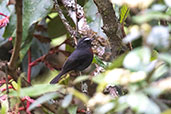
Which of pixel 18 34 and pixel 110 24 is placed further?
pixel 110 24

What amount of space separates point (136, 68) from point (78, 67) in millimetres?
2415

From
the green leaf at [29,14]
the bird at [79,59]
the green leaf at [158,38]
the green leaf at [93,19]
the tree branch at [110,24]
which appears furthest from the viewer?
the bird at [79,59]

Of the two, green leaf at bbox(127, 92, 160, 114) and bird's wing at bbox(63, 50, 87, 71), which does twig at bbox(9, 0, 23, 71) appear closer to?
green leaf at bbox(127, 92, 160, 114)

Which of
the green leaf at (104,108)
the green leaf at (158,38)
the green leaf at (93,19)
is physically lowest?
the green leaf at (93,19)

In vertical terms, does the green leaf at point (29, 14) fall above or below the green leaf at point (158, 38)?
below

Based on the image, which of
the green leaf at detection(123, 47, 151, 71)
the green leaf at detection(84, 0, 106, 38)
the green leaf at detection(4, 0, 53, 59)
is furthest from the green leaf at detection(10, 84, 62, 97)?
the green leaf at detection(84, 0, 106, 38)

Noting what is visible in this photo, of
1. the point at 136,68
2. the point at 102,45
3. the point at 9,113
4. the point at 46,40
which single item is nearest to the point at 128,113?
the point at 136,68

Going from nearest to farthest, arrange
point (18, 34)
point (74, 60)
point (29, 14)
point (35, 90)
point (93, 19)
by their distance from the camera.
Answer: point (35, 90)
point (18, 34)
point (29, 14)
point (93, 19)
point (74, 60)

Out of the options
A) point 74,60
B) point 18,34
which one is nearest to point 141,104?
point 18,34

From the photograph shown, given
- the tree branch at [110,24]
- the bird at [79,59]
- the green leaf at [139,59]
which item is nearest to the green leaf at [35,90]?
the green leaf at [139,59]

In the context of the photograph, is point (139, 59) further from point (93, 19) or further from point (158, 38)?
point (93, 19)

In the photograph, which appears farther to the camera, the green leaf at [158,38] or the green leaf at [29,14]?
the green leaf at [29,14]

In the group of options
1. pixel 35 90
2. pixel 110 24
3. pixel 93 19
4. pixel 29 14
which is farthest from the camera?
pixel 93 19

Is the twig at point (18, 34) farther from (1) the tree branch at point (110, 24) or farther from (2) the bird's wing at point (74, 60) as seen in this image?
(2) the bird's wing at point (74, 60)
